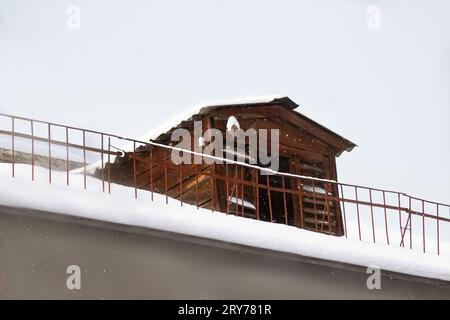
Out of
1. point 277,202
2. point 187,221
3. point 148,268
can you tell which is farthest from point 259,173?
point 148,268

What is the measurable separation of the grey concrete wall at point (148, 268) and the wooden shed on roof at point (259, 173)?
2.08 m

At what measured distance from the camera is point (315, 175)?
551 inches

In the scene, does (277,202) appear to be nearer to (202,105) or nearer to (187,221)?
(202,105)

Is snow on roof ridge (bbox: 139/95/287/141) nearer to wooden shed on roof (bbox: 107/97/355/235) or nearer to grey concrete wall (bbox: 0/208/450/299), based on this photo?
wooden shed on roof (bbox: 107/97/355/235)

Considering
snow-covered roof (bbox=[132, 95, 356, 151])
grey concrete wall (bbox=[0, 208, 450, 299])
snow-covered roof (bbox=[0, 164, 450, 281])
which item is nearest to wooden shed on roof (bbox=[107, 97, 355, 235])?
snow-covered roof (bbox=[132, 95, 356, 151])

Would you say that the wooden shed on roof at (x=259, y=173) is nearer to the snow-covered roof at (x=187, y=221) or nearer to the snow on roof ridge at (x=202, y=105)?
the snow on roof ridge at (x=202, y=105)

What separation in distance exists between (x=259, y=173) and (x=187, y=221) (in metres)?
3.52

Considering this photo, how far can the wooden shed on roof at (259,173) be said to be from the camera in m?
12.6

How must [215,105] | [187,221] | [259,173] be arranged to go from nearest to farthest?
[187,221], [215,105], [259,173]

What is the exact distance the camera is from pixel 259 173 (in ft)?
43.0

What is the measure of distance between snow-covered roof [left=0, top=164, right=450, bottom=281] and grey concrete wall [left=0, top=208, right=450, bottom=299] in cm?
10
